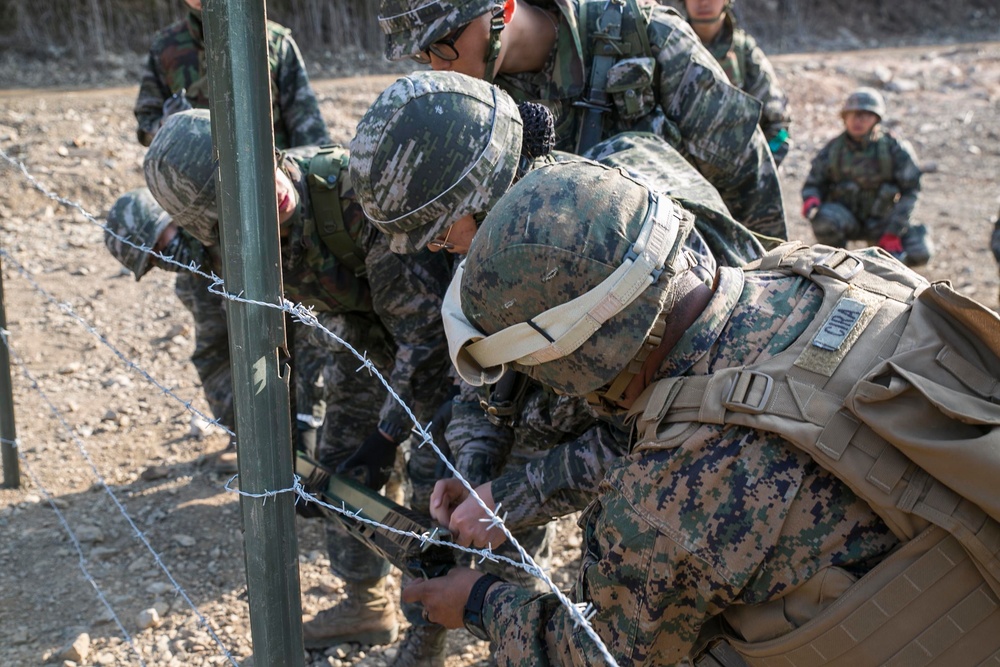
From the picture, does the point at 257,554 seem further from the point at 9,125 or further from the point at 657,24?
the point at 9,125

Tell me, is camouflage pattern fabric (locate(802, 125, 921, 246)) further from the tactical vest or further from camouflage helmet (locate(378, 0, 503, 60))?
the tactical vest

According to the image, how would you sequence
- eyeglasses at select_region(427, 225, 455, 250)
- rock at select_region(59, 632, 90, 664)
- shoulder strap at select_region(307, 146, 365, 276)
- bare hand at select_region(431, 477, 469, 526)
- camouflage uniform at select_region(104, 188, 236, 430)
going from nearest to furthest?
eyeglasses at select_region(427, 225, 455, 250) → bare hand at select_region(431, 477, 469, 526) → shoulder strap at select_region(307, 146, 365, 276) → rock at select_region(59, 632, 90, 664) → camouflage uniform at select_region(104, 188, 236, 430)

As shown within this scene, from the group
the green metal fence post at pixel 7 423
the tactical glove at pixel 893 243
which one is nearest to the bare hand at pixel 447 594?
the green metal fence post at pixel 7 423

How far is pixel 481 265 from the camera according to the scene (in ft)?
6.16

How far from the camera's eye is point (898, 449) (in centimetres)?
166

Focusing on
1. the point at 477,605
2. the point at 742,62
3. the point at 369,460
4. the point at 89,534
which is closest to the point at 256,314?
the point at 477,605

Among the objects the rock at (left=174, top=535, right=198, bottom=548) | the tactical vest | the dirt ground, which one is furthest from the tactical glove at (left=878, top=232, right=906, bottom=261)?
the tactical vest

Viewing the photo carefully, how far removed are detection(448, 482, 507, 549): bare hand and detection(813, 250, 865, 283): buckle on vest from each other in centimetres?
109

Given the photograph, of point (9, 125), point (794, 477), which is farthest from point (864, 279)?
point (9, 125)

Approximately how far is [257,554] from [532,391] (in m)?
1.01

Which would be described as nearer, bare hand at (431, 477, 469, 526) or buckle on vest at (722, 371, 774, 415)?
buckle on vest at (722, 371, 774, 415)

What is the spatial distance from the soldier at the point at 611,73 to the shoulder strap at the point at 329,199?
1.37 ft

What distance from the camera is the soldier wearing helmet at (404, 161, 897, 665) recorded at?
1.73 m

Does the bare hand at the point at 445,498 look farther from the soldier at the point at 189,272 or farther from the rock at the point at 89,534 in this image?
the rock at the point at 89,534
